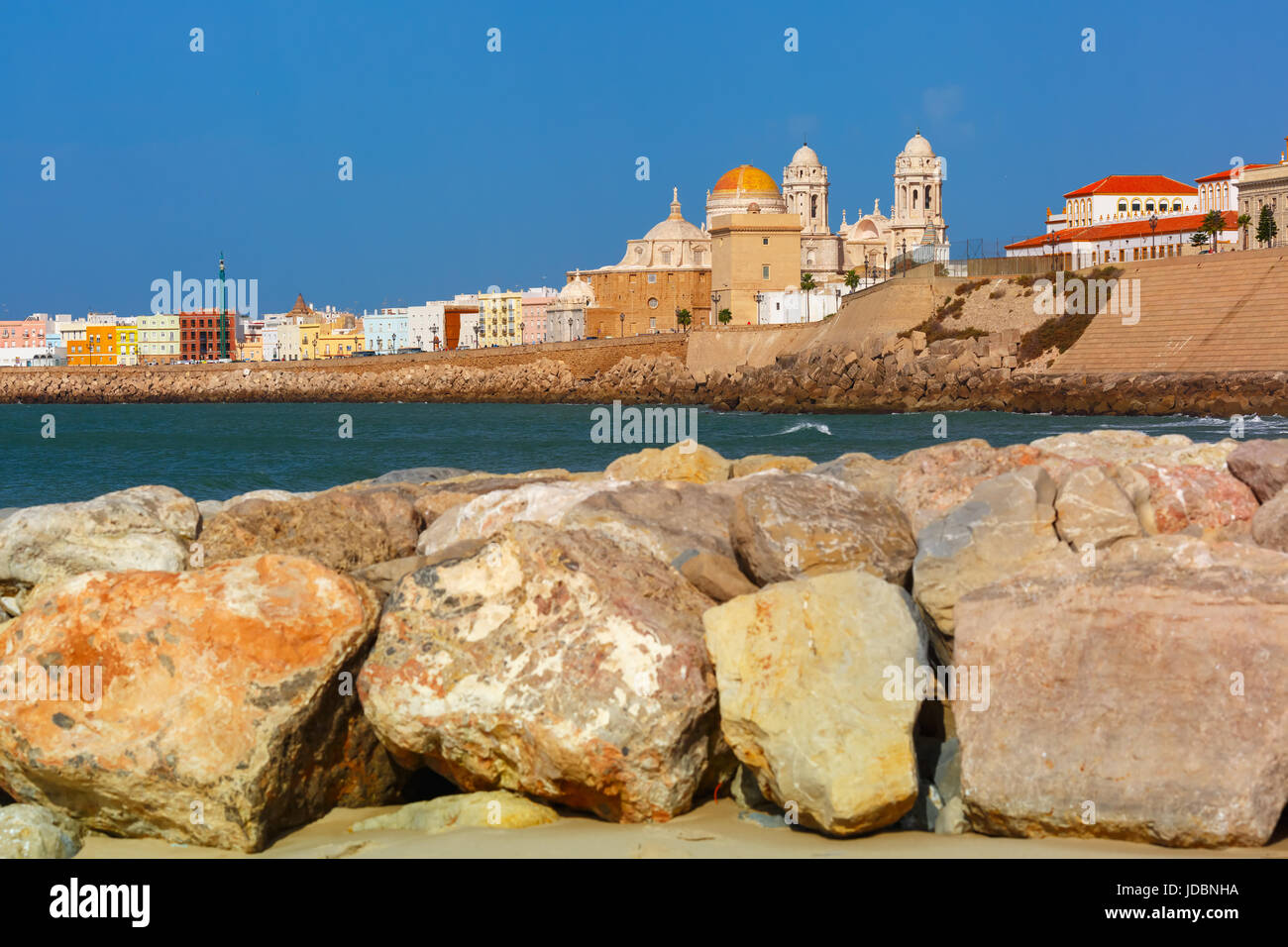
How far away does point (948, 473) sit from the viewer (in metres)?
6.94

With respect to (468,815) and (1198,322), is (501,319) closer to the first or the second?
(1198,322)

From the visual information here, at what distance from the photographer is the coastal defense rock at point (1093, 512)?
19.0ft

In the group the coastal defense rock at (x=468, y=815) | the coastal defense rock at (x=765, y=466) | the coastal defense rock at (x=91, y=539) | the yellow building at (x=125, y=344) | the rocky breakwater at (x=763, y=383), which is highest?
the yellow building at (x=125, y=344)

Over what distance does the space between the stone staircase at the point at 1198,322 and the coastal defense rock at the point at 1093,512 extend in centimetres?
3854

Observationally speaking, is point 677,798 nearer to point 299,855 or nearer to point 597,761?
point 597,761

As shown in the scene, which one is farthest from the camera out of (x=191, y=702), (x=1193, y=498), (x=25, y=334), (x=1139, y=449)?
(x=25, y=334)

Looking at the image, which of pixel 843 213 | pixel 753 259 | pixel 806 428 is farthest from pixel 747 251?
pixel 806 428

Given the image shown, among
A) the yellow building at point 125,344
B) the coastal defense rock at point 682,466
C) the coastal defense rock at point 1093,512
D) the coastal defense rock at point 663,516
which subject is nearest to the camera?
the coastal defense rock at point 1093,512

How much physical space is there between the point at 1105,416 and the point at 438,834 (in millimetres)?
37749

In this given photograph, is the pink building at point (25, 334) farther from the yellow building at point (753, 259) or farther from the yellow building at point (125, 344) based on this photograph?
the yellow building at point (753, 259)

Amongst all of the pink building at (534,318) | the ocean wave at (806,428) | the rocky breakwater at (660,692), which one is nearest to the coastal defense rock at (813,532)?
the rocky breakwater at (660,692)

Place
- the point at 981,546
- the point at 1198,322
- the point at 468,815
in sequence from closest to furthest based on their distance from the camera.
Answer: the point at 468,815 → the point at 981,546 → the point at 1198,322

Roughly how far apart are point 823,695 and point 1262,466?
3.31 metres

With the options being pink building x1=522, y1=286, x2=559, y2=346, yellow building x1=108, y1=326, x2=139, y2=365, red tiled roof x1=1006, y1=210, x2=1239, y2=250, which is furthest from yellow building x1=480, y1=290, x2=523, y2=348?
red tiled roof x1=1006, y1=210, x2=1239, y2=250
